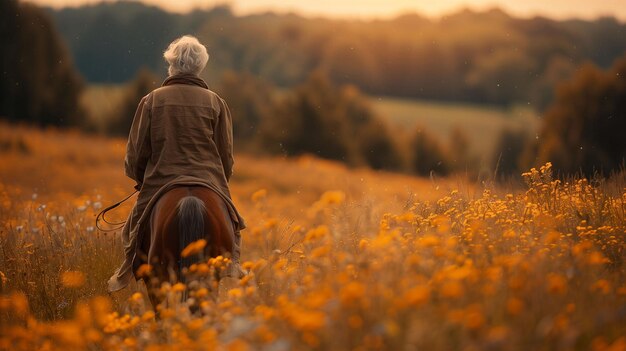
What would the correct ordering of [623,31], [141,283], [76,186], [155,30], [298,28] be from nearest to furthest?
[141,283]
[76,186]
[623,31]
[155,30]
[298,28]

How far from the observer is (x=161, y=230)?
552 centimetres

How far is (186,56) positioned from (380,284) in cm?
303

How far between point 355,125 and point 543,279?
180 ft

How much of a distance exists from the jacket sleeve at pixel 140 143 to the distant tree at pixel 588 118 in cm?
2930

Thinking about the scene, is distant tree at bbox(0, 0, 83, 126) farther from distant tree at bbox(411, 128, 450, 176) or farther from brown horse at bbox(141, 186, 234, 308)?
brown horse at bbox(141, 186, 234, 308)

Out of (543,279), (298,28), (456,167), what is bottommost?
(456,167)

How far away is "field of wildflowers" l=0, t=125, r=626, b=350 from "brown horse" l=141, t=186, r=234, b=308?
29cm

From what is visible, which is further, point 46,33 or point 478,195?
point 46,33

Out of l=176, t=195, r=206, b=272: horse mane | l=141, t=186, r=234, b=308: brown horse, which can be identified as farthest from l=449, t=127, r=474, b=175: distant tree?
l=176, t=195, r=206, b=272: horse mane

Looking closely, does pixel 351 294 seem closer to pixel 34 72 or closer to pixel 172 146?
pixel 172 146

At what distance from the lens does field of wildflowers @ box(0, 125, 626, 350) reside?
3393mm

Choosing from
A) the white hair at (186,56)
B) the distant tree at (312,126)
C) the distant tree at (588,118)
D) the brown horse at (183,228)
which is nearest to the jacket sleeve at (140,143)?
the white hair at (186,56)

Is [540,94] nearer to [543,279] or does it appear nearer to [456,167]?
[456,167]

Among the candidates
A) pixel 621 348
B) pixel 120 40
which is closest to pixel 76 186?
pixel 621 348
